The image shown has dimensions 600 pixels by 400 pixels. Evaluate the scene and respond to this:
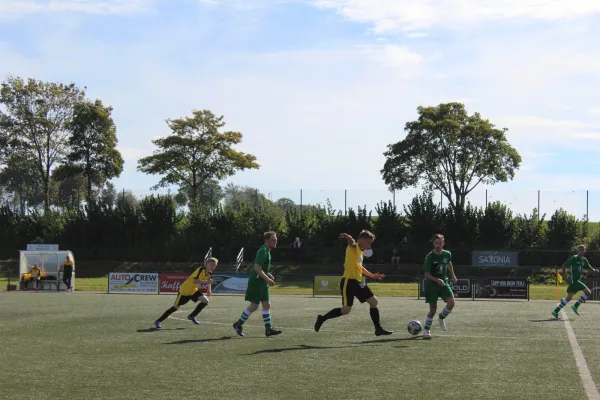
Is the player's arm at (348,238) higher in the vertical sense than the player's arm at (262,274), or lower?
higher

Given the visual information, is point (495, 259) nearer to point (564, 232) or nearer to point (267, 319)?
point (564, 232)

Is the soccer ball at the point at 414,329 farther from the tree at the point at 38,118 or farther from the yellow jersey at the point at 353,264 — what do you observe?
the tree at the point at 38,118

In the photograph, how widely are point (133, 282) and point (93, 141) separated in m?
35.8

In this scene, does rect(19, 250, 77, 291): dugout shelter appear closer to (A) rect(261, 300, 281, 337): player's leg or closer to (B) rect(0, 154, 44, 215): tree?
(A) rect(261, 300, 281, 337): player's leg

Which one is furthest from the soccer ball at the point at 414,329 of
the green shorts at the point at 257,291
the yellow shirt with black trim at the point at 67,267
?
the yellow shirt with black trim at the point at 67,267

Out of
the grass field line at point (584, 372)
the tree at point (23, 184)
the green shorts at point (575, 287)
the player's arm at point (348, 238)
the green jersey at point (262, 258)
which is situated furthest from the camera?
the tree at point (23, 184)

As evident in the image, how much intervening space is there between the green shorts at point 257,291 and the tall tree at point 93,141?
196 feet

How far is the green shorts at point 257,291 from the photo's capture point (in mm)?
15141

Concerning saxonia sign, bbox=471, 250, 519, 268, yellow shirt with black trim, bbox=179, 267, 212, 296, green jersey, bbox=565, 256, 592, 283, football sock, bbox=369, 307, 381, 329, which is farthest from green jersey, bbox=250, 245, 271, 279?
saxonia sign, bbox=471, 250, 519, 268

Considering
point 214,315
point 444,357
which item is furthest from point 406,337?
point 214,315

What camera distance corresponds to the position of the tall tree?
7225 centimetres

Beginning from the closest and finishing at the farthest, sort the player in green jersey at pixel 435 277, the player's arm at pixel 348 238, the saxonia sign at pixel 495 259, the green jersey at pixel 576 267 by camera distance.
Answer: the player's arm at pixel 348 238, the player in green jersey at pixel 435 277, the green jersey at pixel 576 267, the saxonia sign at pixel 495 259

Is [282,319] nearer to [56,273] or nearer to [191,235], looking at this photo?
[56,273]

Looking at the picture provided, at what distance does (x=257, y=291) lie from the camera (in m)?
15.1
